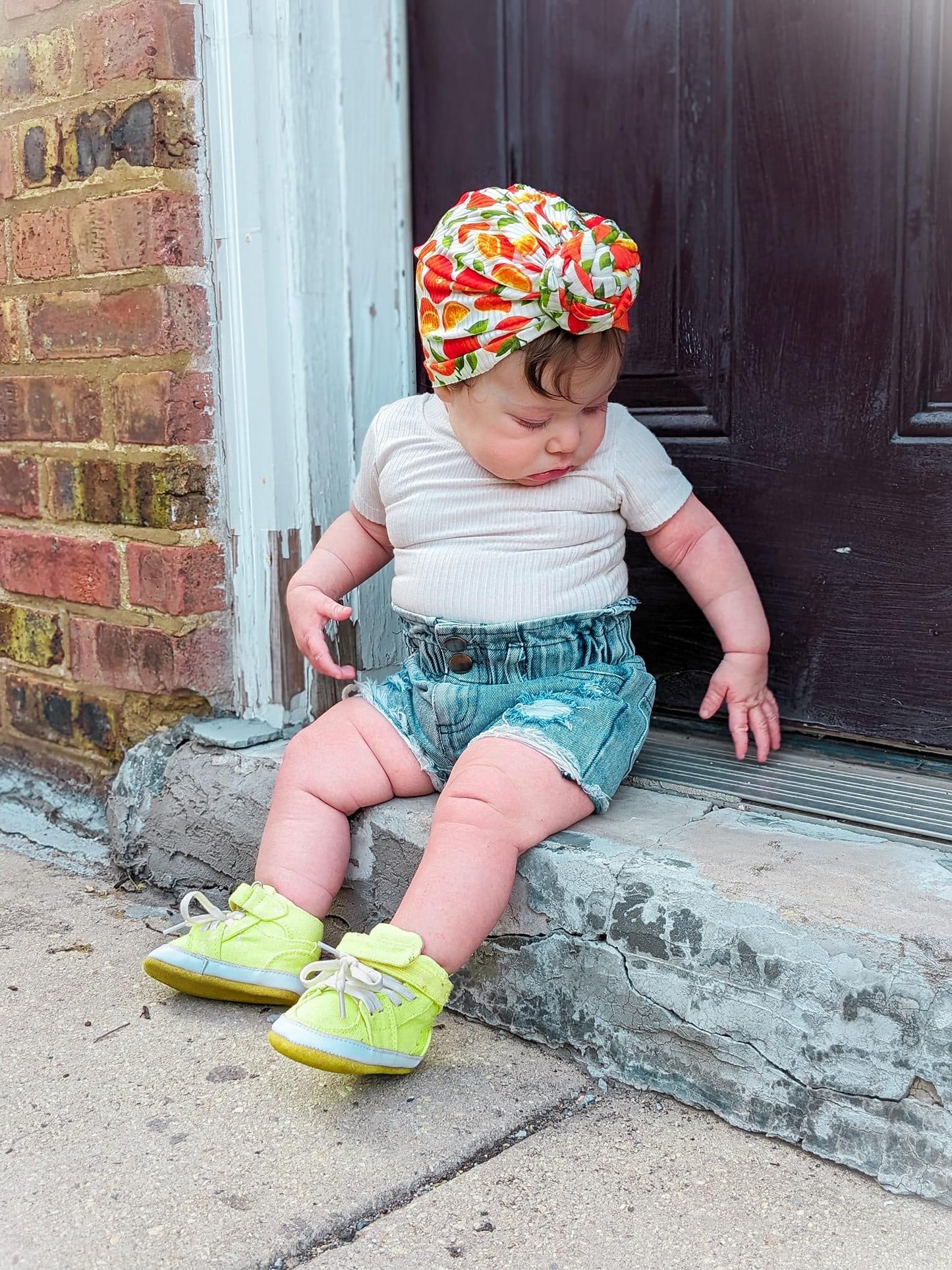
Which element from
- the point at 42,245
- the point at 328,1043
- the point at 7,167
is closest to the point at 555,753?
the point at 328,1043

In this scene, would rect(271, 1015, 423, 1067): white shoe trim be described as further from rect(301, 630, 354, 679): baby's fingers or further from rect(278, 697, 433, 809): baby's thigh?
rect(301, 630, 354, 679): baby's fingers

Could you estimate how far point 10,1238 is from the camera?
3.77ft

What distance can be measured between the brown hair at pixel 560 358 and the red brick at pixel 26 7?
1.13 metres

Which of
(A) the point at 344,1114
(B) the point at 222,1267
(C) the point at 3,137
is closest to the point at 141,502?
(C) the point at 3,137

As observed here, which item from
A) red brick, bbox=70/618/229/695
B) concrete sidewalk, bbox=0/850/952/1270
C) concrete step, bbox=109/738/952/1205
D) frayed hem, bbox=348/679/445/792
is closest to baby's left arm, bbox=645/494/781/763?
concrete step, bbox=109/738/952/1205

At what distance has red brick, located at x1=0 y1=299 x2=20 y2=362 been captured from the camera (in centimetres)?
221

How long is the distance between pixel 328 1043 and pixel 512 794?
36cm

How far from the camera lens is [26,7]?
210 centimetres

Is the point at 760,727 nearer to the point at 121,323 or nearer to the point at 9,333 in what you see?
the point at 121,323

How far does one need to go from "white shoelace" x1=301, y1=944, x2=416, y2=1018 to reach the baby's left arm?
600 mm

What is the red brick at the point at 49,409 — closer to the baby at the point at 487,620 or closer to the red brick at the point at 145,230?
the red brick at the point at 145,230

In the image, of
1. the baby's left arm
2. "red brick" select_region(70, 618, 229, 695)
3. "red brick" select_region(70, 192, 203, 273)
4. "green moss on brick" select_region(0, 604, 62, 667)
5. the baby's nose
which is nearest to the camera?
the baby's nose

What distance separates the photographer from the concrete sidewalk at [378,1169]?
3.76 ft

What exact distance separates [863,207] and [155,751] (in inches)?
Answer: 53.3
